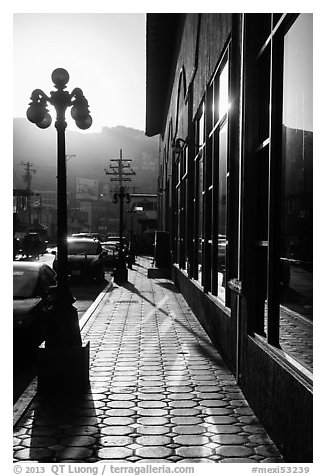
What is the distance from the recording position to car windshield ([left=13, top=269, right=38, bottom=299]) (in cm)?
947

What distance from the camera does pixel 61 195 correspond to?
711 centimetres

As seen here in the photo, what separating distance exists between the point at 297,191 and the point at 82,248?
19978 mm

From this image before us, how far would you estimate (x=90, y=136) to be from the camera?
114 m

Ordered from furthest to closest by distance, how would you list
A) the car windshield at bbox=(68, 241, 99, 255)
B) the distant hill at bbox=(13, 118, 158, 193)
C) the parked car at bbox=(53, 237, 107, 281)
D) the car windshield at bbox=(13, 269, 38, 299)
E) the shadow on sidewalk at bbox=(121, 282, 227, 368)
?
the distant hill at bbox=(13, 118, 158, 193)
the car windshield at bbox=(68, 241, 99, 255)
the parked car at bbox=(53, 237, 107, 281)
the car windshield at bbox=(13, 269, 38, 299)
the shadow on sidewalk at bbox=(121, 282, 227, 368)

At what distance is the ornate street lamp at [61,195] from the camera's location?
6.77 metres

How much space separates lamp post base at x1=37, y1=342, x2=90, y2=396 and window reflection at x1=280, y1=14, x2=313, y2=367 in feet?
8.61

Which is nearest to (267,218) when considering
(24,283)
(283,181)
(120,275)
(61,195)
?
(283,181)

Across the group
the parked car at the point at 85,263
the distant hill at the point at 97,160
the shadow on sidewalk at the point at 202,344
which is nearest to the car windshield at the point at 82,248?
the parked car at the point at 85,263

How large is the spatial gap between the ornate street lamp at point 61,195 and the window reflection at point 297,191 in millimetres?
2798

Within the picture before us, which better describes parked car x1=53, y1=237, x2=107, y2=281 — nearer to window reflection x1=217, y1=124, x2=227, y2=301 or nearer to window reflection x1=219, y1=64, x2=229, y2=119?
window reflection x1=217, y1=124, x2=227, y2=301

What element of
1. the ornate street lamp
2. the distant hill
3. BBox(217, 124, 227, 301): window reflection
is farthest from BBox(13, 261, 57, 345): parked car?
the distant hill

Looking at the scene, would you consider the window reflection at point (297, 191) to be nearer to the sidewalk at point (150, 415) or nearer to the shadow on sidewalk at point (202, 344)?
the sidewalk at point (150, 415)
